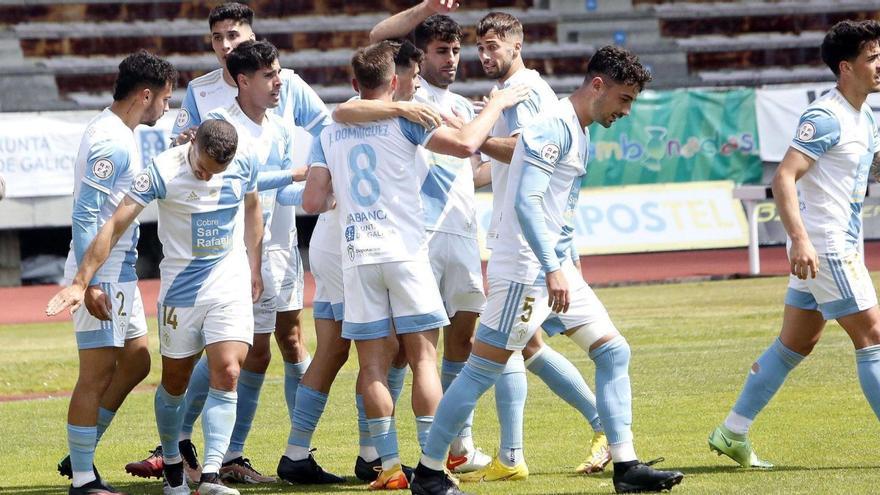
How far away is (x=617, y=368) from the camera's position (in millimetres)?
6691

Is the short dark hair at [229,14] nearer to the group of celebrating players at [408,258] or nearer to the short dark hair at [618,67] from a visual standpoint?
the group of celebrating players at [408,258]

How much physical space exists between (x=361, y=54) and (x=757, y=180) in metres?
18.2

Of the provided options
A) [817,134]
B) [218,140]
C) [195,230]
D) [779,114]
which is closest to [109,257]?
[195,230]

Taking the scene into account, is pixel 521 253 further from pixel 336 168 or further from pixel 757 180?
pixel 757 180

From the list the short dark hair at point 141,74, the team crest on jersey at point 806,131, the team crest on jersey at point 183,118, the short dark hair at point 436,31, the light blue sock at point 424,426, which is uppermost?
the short dark hair at point 436,31

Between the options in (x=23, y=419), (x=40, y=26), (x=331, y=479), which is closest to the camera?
(x=331, y=479)

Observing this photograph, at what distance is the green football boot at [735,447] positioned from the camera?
725 centimetres

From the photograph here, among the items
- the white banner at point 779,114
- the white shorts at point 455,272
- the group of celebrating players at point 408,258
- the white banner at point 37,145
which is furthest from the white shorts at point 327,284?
the white banner at point 779,114

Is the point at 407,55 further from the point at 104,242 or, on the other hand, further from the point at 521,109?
the point at 104,242

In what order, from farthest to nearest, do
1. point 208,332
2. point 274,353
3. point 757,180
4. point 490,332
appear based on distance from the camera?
point 757,180, point 274,353, point 208,332, point 490,332

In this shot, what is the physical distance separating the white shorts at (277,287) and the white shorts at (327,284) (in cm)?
22

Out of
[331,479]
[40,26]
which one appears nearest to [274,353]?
[331,479]

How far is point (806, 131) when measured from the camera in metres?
6.96

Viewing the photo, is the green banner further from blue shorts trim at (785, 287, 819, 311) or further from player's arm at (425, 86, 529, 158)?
player's arm at (425, 86, 529, 158)
